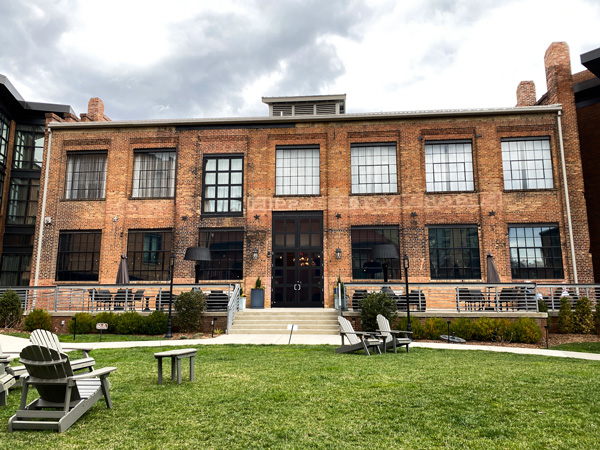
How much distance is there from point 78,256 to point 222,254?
7053 mm

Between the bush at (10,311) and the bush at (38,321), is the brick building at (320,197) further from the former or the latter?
the bush at (38,321)

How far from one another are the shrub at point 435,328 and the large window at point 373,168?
25.6ft

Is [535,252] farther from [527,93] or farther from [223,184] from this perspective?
[223,184]

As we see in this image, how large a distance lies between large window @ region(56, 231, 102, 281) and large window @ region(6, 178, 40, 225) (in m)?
4.60

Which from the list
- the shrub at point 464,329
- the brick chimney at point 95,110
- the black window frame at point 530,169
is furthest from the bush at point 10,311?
the black window frame at point 530,169

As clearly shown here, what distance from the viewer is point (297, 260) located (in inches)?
795

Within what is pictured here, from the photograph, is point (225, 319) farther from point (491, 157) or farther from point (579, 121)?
point (579, 121)

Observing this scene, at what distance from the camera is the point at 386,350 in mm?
10852

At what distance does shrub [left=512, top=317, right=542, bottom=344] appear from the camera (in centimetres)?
1366

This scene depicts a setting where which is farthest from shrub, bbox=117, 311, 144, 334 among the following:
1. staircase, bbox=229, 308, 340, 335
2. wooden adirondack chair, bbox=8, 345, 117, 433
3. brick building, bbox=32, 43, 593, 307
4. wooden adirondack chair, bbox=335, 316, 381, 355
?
wooden adirondack chair, bbox=8, 345, 117, 433

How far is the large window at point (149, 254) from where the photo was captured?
20562 millimetres

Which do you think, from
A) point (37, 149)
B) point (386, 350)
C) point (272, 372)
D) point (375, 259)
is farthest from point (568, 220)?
point (37, 149)

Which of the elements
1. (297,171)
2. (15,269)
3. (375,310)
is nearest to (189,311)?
(375,310)

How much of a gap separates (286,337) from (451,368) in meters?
7.02
